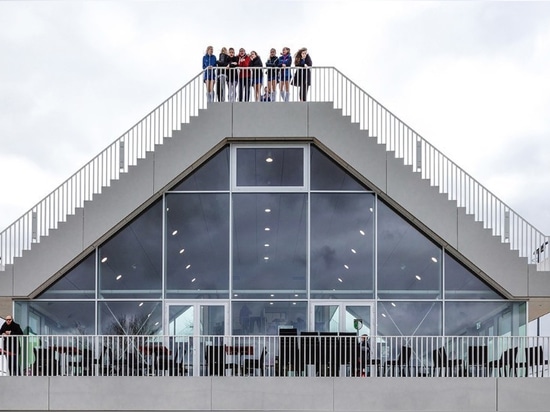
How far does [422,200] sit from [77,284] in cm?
910

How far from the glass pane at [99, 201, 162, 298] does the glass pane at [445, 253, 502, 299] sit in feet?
24.2

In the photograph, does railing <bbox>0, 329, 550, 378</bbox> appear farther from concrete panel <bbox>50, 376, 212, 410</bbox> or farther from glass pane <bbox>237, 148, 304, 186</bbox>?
glass pane <bbox>237, 148, 304, 186</bbox>

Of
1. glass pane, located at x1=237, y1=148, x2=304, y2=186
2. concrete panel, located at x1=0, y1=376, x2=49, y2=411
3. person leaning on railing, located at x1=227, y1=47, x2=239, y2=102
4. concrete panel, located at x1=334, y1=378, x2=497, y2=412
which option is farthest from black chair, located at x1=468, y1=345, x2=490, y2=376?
concrete panel, located at x1=0, y1=376, x2=49, y2=411

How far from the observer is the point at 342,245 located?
26.0 meters

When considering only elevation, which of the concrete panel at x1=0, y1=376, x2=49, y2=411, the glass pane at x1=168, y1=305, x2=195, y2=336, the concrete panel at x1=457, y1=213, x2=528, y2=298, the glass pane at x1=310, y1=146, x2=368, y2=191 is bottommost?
the concrete panel at x1=0, y1=376, x2=49, y2=411

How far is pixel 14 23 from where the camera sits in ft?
129

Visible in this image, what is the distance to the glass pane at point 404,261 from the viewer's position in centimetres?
2572

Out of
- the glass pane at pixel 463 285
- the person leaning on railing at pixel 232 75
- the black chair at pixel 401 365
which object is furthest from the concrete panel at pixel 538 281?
the person leaning on railing at pixel 232 75

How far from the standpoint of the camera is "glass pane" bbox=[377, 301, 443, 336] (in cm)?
2562

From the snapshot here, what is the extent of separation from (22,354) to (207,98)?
801 cm

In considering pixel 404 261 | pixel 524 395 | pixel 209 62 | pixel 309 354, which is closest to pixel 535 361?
pixel 524 395

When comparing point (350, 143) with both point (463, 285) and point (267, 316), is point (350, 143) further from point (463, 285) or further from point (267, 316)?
point (267, 316)

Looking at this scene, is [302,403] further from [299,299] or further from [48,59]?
[48,59]

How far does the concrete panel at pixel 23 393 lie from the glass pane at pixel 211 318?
4209 millimetres
